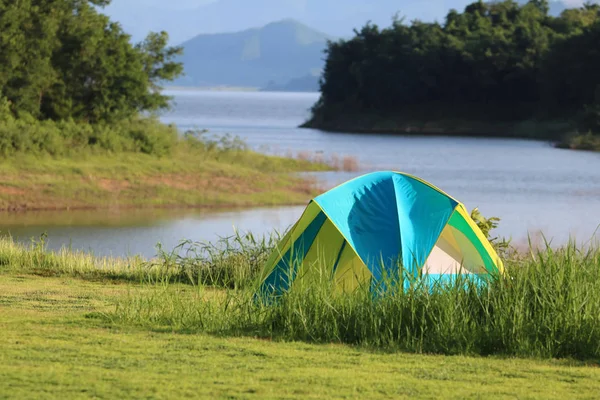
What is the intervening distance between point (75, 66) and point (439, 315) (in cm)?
3118

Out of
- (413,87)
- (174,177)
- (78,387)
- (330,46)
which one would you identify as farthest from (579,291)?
(330,46)

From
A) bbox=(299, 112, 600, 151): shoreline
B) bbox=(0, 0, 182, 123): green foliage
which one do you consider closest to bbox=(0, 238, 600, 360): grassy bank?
bbox=(0, 0, 182, 123): green foliage

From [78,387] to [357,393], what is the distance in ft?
6.48

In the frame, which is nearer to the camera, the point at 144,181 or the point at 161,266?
the point at 161,266

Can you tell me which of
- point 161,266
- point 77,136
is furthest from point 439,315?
point 77,136

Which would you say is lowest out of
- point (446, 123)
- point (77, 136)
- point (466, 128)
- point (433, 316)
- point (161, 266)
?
point (161, 266)

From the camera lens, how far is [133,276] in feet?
49.4

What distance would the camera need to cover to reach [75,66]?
3803 centimetres

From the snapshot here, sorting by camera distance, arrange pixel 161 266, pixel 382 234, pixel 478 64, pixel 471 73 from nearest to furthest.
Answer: pixel 382 234, pixel 161 266, pixel 478 64, pixel 471 73

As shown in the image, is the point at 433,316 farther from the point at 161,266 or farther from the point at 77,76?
the point at 77,76

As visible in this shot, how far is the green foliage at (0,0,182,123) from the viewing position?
3675 centimetres

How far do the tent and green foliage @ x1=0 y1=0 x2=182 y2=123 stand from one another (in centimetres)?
2666

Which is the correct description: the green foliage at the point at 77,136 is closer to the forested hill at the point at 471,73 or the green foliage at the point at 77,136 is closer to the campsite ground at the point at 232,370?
the campsite ground at the point at 232,370

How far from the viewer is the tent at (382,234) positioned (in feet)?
38.2
